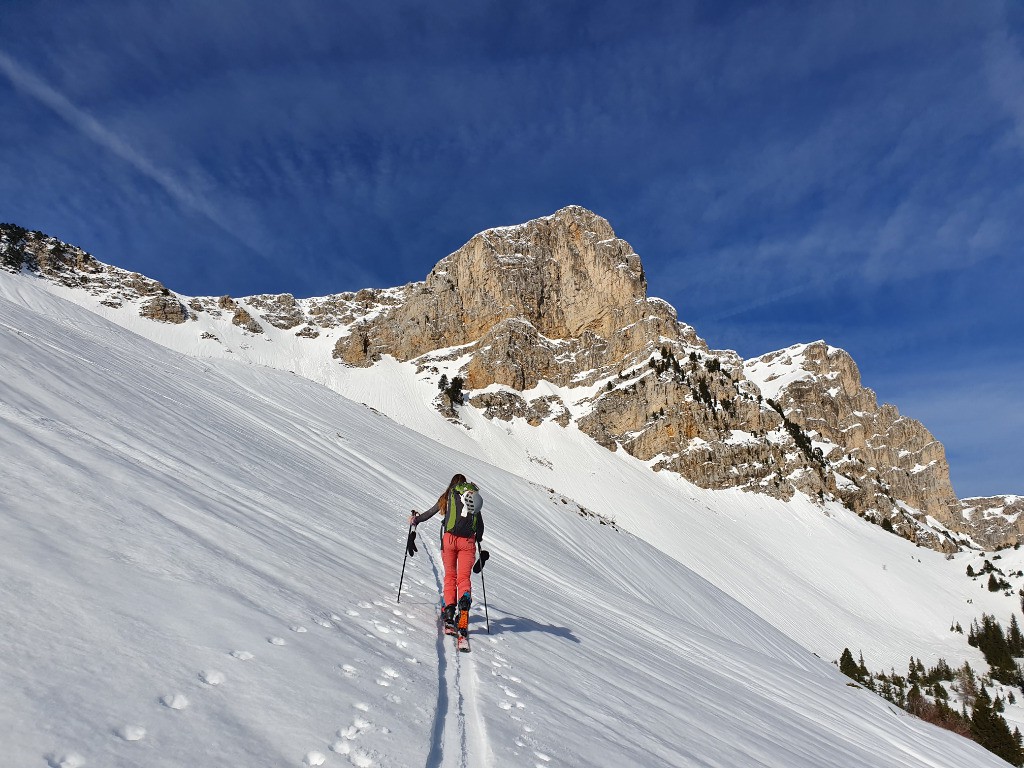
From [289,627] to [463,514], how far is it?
3.08m

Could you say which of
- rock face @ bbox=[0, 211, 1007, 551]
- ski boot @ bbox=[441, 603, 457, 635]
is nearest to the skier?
ski boot @ bbox=[441, 603, 457, 635]

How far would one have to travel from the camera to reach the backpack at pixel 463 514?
7.55m

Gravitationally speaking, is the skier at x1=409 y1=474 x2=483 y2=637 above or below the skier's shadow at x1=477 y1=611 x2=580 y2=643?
above

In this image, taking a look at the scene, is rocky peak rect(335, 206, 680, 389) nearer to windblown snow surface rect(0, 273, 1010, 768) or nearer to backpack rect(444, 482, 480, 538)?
windblown snow surface rect(0, 273, 1010, 768)

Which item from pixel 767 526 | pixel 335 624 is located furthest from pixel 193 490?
pixel 767 526

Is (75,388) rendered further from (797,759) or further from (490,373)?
(490,373)

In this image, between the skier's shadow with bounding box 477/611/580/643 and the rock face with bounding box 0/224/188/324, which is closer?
the skier's shadow with bounding box 477/611/580/643

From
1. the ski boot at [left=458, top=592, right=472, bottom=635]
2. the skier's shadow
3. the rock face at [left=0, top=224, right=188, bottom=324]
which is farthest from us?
the rock face at [left=0, top=224, right=188, bottom=324]

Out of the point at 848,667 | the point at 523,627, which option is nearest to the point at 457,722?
the point at 523,627

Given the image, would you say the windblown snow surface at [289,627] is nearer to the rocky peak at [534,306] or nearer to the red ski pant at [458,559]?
the red ski pant at [458,559]

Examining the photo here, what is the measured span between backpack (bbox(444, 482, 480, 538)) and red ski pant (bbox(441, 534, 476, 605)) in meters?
0.10

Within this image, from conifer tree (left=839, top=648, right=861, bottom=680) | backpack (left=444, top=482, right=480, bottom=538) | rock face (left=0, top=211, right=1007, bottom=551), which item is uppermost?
rock face (left=0, top=211, right=1007, bottom=551)

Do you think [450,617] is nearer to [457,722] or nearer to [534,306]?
[457,722]

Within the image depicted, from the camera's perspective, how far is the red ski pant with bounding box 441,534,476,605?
286 inches
